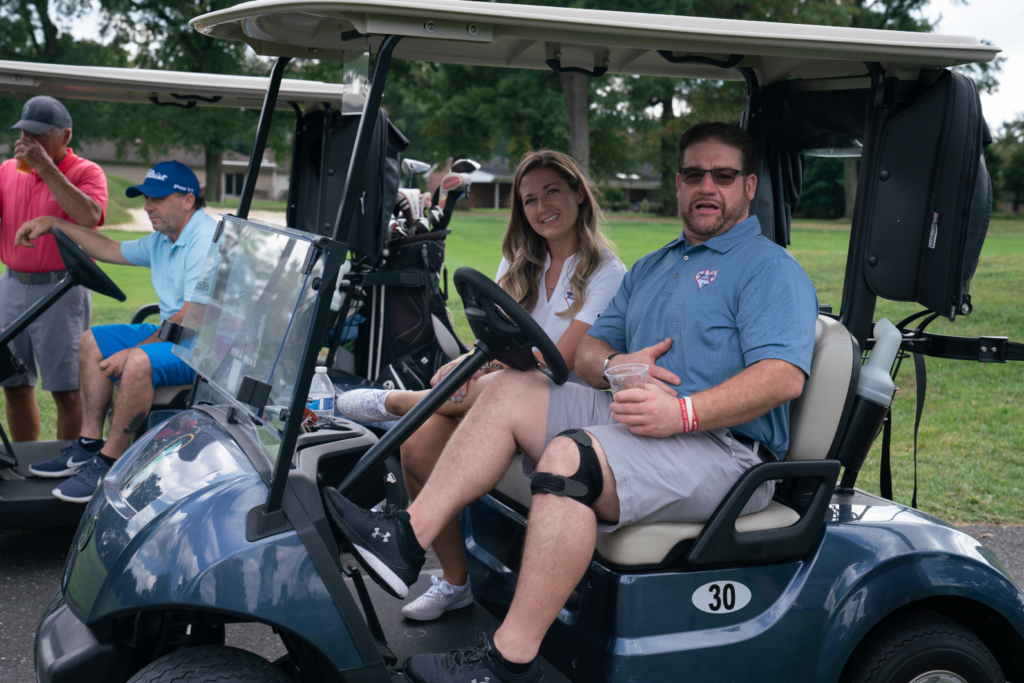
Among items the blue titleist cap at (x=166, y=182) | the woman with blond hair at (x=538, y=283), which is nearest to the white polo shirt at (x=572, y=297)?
the woman with blond hair at (x=538, y=283)

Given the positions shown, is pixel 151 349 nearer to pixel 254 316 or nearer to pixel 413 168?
pixel 254 316

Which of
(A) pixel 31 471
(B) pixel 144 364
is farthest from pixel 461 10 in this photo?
(A) pixel 31 471

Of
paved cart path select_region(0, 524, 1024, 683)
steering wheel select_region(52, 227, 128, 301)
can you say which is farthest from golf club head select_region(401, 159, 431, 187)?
paved cart path select_region(0, 524, 1024, 683)

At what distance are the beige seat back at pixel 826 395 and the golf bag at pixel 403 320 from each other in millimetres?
2682

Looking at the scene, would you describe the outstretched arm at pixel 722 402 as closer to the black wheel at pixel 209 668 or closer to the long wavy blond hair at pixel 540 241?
the long wavy blond hair at pixel 540 241

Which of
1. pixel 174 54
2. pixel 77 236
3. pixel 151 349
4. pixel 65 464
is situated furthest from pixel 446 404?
pixel 174 54

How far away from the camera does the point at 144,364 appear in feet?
11.6

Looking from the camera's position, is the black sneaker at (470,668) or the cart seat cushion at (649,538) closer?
the black sneaker at (470,668)

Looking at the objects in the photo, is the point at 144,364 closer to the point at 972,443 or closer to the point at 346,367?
the point at 346,367

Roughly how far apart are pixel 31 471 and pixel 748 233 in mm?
2929

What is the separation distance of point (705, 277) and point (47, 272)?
3481 millimetres

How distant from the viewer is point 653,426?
2115mm

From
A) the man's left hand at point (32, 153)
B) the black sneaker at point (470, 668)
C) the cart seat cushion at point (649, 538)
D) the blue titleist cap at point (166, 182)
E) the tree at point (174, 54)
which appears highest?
the tree at point (174, 54)

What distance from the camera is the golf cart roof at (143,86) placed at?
3666 mm
